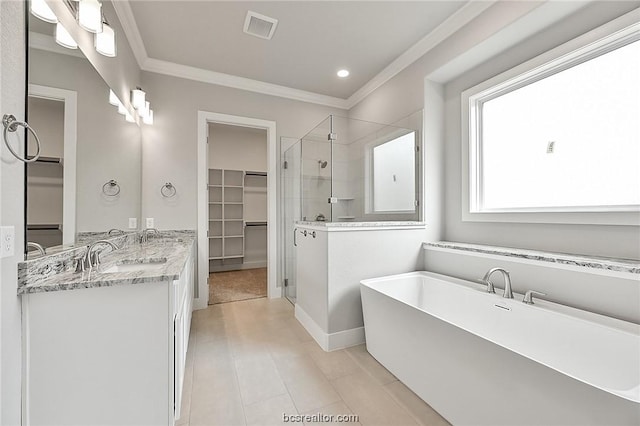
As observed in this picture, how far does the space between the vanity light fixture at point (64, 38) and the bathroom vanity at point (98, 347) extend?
1.12 m

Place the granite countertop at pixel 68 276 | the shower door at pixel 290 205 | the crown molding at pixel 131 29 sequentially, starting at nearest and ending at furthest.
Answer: the granite countertop at pixel 68 276 → the crown molding at pixel 131 29 → the shower door at pixel 290 205

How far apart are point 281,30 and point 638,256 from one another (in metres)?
3.03

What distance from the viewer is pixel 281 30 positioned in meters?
2.38

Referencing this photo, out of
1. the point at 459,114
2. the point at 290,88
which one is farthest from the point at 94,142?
the point at 459,114

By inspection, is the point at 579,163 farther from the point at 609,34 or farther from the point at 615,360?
the point at 615,360

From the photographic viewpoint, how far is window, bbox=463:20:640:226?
5.19ft

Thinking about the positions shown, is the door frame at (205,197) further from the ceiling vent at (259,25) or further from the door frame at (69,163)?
the door frame at (69,163)

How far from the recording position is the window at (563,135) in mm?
1583

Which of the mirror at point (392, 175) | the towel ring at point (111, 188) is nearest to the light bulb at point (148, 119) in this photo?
the towel ring at point (111, 188)

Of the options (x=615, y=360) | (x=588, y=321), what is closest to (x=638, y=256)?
(x=588, y=321)

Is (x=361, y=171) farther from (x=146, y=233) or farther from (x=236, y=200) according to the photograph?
(x=236, y=200)

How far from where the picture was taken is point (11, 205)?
98 centimetres

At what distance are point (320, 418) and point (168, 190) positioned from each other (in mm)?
2620

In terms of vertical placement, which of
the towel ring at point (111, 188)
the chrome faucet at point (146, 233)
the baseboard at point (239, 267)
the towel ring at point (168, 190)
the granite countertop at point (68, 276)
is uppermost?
the towel ring at point (168, 190)
